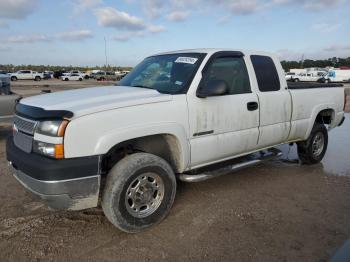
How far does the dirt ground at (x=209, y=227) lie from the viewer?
316cm

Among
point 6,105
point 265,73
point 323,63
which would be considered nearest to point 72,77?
point 6,105

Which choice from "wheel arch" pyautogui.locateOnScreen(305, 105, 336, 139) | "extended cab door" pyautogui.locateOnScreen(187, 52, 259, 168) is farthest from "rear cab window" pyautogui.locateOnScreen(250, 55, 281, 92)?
"wheel arch" pyautogui.locateOnScreen(305, 105, 336, 139)

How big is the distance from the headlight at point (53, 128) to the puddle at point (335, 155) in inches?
180

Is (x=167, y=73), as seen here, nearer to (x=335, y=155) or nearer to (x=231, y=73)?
(x=231, y=73)

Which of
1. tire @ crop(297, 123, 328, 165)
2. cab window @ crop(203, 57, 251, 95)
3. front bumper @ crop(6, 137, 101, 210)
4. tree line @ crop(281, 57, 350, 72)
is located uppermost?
tree line @ crop(281, 57, 350, 72)

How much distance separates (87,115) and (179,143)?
1.12 m

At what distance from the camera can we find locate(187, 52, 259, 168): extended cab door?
391 cm

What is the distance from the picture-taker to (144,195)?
141 inches

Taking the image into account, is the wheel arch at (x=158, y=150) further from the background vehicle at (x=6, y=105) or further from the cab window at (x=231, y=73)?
the background vehicle at (x=6, y=105)

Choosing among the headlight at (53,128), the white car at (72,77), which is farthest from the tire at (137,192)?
the white car at (72,77)

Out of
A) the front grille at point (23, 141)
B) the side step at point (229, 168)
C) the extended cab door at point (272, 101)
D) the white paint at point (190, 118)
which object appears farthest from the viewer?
the extended cab door at point (272, 101)

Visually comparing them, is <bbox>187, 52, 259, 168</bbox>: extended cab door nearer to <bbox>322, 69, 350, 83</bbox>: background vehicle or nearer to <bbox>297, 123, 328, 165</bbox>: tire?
<bbox>297, 123, 328, 165</bbox>: tire

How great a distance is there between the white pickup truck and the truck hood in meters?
0.01

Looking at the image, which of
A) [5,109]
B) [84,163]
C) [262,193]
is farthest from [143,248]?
[5,109]
